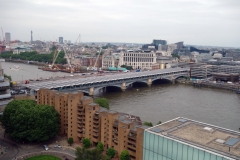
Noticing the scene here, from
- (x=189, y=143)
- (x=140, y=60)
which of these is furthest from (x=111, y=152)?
(x=140, y=60)

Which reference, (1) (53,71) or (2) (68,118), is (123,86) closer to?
(2) (68,118)

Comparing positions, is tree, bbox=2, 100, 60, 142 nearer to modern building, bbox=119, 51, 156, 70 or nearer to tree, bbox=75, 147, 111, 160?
tree, bbox=75, 147, 111, 160

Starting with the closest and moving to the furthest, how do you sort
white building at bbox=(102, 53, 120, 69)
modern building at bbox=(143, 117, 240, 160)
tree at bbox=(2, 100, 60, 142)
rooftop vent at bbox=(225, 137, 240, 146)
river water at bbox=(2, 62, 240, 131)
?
modern building at bbox=(143, 117, 240, 160) < rooftop vent at bbox=(225, 137, 240, 146) < tree at bbox=(2, 100, 60, 142) < river water at bbox=(2, 62, 240, 131) < white building at bbox=(102, 53, 120, 69)

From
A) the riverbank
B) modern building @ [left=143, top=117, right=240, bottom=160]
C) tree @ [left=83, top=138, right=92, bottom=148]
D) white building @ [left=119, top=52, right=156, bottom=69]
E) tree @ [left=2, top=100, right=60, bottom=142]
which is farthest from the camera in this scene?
white building @ [left=119, top=52, right=156, bottom=69]

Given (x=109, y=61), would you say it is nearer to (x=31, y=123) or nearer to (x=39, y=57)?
(x=39, y=57)

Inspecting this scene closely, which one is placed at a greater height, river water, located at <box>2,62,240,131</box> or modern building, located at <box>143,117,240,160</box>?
modern building, located at <box>143,117,240,160</box>

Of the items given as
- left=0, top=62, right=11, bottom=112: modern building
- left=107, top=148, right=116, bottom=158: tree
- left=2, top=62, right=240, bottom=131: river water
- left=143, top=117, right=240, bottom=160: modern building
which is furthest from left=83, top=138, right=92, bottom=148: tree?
left=0, top=62, right=11, bottom=112: modern building

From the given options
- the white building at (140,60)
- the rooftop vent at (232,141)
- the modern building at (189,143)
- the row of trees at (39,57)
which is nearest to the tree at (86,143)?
the modern building at (189,143)

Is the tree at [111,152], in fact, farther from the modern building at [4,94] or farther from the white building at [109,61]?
the white building at [109,61]
